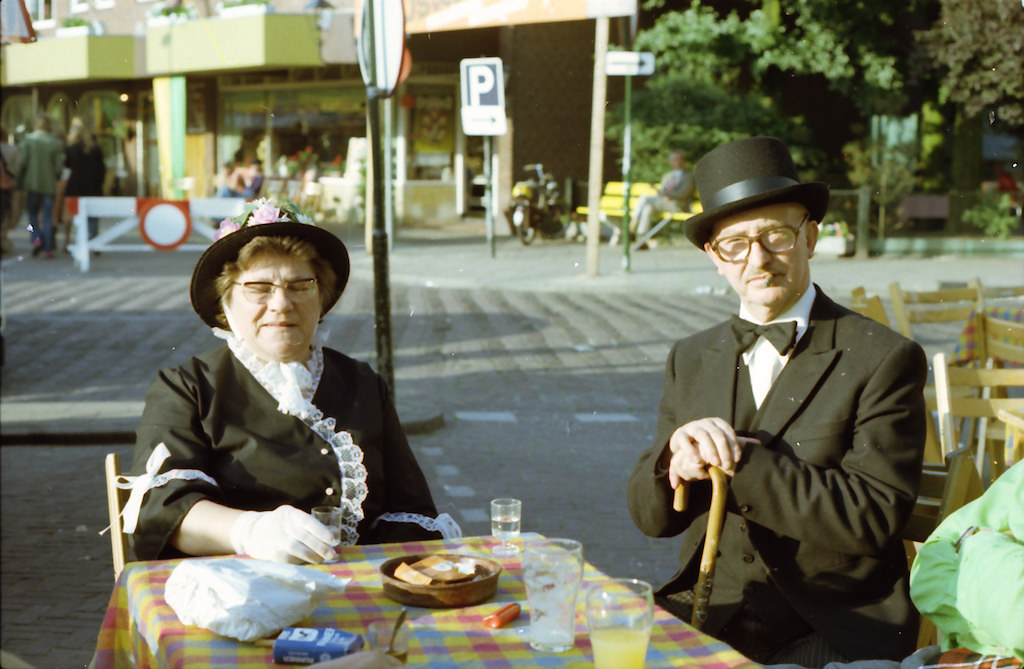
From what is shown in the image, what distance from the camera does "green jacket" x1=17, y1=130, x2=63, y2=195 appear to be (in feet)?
60.2

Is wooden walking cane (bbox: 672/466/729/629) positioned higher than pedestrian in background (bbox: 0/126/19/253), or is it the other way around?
pedestrian in background (bbox: 0/126/19/253)

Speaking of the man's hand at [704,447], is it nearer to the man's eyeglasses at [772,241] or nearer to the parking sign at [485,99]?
the man's eyeglasses at [772,241]

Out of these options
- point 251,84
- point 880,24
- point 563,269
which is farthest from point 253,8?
point 880,24

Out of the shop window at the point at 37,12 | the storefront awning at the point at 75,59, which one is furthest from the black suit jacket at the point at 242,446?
the storefront awning at the point at 75,59

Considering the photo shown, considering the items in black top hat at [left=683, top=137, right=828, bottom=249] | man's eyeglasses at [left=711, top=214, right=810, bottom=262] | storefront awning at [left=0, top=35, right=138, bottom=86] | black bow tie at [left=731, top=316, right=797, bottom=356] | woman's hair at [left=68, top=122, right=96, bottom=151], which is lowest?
black bow tie at [left=731, top=316, right=797, bottom=356]

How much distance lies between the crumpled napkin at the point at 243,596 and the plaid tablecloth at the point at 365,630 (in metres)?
0.03

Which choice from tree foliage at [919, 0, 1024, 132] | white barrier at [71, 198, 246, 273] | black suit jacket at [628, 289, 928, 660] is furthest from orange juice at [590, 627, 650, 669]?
tree foliage at [919, 0, 1024, 132]

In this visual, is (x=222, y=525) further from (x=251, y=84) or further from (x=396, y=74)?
(x=251, y=84)

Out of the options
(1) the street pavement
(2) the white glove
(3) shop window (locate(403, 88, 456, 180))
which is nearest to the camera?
(2) the white glove

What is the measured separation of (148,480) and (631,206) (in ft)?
64.0

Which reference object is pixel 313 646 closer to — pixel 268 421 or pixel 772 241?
pixel 268 421

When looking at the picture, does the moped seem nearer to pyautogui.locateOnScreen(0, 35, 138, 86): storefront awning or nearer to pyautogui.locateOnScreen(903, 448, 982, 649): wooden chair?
pyautogui.locateOnScreen(0, 35, 138, 86): storefront awning

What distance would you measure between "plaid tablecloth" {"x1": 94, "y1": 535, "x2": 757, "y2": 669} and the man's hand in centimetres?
34

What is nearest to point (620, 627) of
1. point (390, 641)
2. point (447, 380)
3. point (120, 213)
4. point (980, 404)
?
point (390, 641)
